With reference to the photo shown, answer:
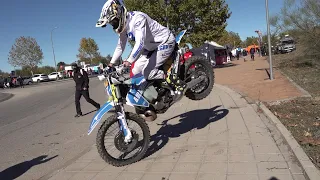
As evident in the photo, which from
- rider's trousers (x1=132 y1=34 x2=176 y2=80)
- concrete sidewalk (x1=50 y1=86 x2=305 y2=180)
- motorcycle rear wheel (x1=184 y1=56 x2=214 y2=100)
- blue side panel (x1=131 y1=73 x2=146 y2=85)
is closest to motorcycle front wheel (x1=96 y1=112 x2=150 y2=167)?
concrete sidewalk (x1=50 y1=86 x2=305 y2=180)

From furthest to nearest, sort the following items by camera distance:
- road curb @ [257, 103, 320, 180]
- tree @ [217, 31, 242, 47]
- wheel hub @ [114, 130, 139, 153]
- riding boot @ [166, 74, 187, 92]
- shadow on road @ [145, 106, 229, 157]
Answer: tree @ [217, 31, 242, 47], shadow on road @ [145, 106, 229, 157], riding boot @ [166, 74, 187, 92], wheel hub @ [114, 130, 139, 153], road curb @ [257, 103, 320, 180]

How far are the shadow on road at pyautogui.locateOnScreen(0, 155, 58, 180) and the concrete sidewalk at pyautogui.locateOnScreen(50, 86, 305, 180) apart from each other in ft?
2.93

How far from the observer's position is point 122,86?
4777mm

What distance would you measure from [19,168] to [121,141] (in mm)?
2096

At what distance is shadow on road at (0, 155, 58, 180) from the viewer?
507 cm

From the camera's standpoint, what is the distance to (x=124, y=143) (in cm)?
478

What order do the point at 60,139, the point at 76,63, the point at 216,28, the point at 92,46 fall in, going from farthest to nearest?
the point at 92,46 → the point at 216,28 → the point at 76,63 → the point at 60,139

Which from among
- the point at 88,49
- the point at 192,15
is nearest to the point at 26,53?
the point at 88,49

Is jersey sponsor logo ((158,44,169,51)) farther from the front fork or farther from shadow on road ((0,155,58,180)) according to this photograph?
shadow on road ((0,155,58,180))

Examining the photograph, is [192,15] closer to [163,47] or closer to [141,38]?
[163,47]

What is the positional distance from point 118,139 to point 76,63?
23.1 feet

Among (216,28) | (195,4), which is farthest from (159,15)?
(216,28)

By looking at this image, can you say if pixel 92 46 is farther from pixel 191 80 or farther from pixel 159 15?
pixel 191 80

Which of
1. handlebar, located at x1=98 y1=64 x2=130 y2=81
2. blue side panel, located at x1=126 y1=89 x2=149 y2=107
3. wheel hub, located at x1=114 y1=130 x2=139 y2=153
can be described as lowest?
wheel hub, located at x1=114 y1=130 x2=139 y2=153
